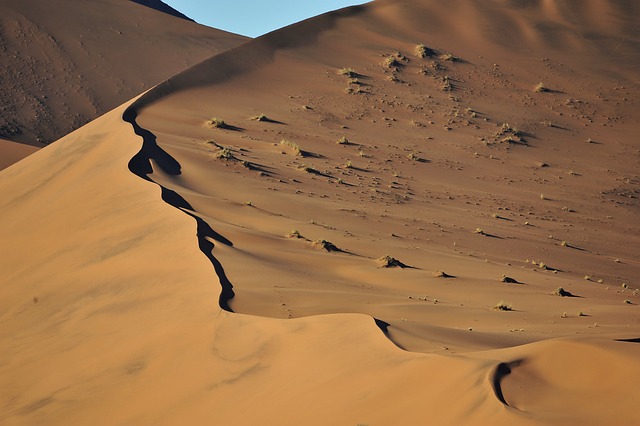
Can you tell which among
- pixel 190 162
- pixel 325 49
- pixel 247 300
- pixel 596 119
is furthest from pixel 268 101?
pixel 247 300

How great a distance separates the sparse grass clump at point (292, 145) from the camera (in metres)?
22.3

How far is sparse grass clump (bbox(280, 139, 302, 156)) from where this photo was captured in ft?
73.0

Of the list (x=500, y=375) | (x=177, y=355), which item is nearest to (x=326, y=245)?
(x=177, y=355)

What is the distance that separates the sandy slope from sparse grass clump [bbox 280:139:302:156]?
2108cm

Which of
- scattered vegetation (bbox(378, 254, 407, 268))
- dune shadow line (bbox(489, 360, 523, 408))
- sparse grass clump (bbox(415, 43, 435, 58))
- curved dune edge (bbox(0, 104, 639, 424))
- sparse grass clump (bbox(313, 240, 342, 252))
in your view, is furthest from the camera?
sparse grass clump (bbox(415, 43, 435, 58))

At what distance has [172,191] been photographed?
49.5 ft

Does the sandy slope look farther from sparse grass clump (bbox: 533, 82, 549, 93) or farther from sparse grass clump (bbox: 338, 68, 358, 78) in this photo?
sparse grass clump (bbox: 533, 82, 549, 93)

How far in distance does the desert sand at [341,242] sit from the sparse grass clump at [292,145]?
11cm

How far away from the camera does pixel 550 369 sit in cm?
605

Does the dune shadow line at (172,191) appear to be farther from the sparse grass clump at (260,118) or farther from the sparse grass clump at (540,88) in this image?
the sparse grass clump at (540,88)

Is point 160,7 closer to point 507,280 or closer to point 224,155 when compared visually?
point 224,155

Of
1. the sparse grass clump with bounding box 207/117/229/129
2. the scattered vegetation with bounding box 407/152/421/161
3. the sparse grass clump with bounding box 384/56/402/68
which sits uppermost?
the sparse grass clump with bounding box 384/56/402/68

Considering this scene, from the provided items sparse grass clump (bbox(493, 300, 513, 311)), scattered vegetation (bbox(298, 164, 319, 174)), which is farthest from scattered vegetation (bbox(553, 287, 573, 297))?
scattered vegetation (bbox(298, 164, 319, 174))

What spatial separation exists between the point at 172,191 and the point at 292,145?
26.4 feet
